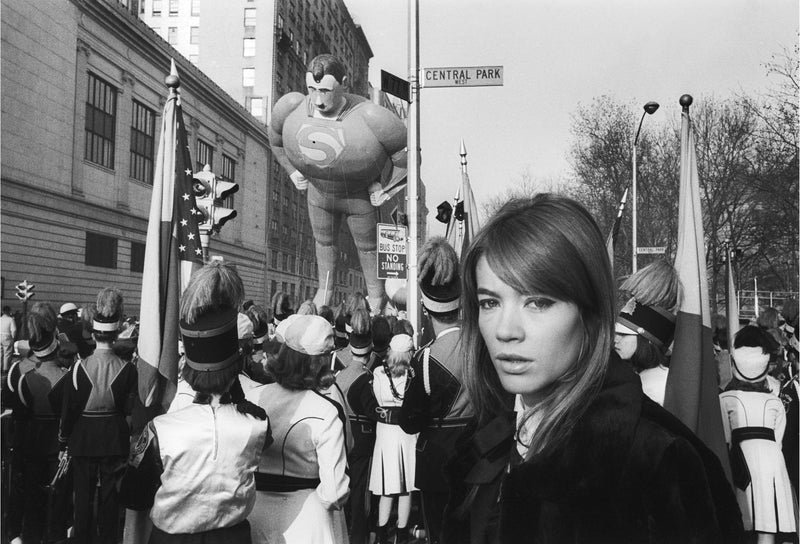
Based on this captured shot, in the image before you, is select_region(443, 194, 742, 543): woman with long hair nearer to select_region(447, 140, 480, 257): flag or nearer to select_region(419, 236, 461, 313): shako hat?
select_region(419, 236, 461, 313): shako hat

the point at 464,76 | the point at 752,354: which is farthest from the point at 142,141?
the point at 752,354

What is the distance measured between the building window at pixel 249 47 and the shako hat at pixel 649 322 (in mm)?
33603

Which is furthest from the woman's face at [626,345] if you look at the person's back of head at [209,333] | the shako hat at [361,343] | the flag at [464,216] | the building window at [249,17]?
the building window at [249,17]

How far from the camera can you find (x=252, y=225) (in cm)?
4150

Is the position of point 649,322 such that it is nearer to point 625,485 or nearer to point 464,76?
point 625,485

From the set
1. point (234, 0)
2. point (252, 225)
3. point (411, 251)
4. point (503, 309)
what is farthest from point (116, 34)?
point (503, 309)

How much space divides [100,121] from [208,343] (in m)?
26.5

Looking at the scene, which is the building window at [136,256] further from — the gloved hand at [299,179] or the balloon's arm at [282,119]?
the gloved hand at [299,179]

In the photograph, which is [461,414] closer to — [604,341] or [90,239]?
[604,341]

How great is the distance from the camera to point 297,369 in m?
3.41

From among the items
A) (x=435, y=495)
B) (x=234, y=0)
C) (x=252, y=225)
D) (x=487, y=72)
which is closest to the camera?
(x=435, y=495)

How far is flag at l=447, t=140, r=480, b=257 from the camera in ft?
26.4

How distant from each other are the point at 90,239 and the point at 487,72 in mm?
21943

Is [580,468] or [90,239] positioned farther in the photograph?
[90,239]
